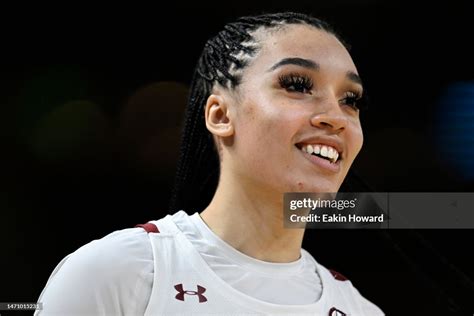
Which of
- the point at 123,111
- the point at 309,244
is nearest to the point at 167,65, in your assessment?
the point at 123,111

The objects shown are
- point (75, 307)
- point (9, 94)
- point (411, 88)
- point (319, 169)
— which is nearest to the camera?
point (75, 307)

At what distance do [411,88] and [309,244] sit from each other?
673mm

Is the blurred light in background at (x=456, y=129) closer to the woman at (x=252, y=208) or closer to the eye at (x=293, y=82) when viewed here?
the woman at (x=252, y=208)

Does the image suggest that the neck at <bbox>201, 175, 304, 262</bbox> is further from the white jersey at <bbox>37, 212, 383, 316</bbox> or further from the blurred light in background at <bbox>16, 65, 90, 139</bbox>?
the blurred light in background at <bbox>16, 65, 90, 139</bbox>

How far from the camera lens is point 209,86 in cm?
145

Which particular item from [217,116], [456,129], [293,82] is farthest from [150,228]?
[456,129]

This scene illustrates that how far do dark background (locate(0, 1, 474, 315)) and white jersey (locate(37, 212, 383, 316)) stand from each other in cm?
102

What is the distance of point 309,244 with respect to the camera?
7.40ft

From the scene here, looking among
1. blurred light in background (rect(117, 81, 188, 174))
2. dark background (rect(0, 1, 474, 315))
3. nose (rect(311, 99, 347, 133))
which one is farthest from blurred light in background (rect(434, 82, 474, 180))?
nose (rect(311, 99, 347, 133))

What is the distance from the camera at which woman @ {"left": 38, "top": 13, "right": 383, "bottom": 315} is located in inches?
45.1

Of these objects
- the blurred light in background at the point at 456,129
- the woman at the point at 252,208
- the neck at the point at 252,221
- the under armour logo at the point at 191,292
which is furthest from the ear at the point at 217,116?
the blurred light in background at the point at 456,129

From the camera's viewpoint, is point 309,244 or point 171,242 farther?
point 309,244

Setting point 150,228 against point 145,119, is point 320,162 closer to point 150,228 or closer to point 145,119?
point 150,228

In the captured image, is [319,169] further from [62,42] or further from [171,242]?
[62,42]
